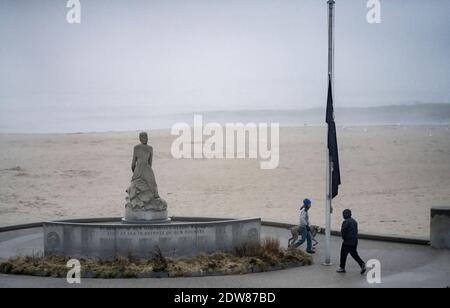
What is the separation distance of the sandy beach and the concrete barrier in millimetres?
6071

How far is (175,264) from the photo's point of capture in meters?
17.7

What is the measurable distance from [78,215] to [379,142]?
45630 mm

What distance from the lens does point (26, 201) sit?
132ft

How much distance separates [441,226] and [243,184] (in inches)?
1040

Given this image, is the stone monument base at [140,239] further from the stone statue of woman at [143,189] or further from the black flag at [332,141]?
the black flag at [332,141]

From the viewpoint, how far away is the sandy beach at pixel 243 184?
35.0m

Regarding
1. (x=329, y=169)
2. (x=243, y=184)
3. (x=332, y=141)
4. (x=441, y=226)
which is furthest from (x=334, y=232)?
(x=243, y=184)

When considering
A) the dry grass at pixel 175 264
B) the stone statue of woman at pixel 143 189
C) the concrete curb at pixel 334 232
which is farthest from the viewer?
the concrete curb at pixel 334 232

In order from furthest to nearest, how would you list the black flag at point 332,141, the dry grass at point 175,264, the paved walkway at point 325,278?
the black flag at point 332,141 → the dry grass at point 175,264 → the paved walkway at point 325,278

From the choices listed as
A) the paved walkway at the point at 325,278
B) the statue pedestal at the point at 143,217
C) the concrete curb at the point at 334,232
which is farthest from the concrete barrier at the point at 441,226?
the statue pedestal at the point at 143,217

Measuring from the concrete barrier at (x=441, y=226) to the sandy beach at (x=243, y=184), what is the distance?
6071 millimetres

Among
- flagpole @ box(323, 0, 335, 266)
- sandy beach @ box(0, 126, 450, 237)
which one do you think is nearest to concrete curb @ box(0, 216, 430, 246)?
sandy beach @ box(0, 126, 450, 237)

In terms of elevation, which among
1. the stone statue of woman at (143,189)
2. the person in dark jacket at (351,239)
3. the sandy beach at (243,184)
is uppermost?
the stone statue of woman at (143,189)
